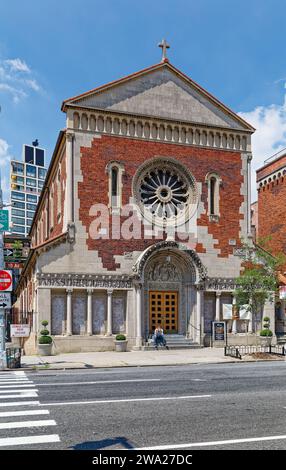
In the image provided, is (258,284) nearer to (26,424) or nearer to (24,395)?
(24,395)

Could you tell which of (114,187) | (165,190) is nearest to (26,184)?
(165,190)

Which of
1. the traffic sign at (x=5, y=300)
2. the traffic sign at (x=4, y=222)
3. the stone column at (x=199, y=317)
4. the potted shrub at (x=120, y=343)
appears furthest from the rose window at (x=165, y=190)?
the traffic sign at (x=5, y=300)

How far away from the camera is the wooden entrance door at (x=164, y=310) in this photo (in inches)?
1276

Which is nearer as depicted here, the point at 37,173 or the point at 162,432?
the point at 162,432

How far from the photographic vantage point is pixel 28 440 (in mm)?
8828

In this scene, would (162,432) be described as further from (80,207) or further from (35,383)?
(80,207)

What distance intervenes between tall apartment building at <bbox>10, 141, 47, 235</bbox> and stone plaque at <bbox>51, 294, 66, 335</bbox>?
141 metres

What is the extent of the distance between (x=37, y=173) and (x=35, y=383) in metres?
165

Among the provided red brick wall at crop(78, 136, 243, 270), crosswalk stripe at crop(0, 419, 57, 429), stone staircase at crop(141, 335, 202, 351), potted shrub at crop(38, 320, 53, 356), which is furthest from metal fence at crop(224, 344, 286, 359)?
crosswalk stripe at crop(0, 419, 57, 429)

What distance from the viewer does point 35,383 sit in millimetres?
16688

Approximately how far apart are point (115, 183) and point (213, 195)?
6764 mm

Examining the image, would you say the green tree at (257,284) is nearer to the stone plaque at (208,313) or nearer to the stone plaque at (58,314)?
the stone plaque at (208,313)

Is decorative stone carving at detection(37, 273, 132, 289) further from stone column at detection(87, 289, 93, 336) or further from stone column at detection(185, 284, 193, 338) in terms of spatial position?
stone column at detection(185, 284, 193, 338)

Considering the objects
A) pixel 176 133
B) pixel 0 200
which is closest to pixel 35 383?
pixel 0 200
